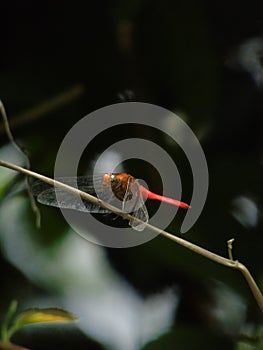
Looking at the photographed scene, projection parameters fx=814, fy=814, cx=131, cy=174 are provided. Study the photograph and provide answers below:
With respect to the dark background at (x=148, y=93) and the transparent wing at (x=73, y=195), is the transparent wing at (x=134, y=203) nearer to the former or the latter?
the transparent wing at (x=73, y=195)

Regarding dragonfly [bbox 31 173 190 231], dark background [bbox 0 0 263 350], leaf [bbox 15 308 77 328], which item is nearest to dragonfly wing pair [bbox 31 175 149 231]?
dragonfly [bbox 31 173 190 231]

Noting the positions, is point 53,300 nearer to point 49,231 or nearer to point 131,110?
point 49,231

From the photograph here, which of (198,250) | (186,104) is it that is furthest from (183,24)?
(198,250)

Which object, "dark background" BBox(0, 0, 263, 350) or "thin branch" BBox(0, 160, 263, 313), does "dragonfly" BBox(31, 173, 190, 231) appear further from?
"dark background" BBox(0, 0, 263, 350)

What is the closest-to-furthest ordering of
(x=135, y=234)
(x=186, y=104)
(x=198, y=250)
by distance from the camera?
(x=198, y=250), (x=135, y=234), (x=186, y=104)

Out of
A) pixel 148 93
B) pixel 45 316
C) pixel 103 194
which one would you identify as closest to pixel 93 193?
pixel 103 194

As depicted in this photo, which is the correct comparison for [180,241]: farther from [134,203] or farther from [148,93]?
[148,93]
